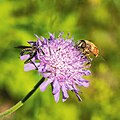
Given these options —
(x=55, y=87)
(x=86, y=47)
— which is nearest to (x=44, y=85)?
(x=55, y=87)

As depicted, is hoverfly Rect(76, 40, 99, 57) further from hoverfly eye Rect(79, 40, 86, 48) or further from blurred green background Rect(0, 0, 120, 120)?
blurred green background Rect(0, 0, 120, 120)

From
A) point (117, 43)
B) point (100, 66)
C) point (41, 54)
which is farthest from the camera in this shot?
point (117, 43)

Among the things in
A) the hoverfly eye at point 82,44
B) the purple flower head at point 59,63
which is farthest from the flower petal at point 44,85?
the hoverfly eye at point 82,44

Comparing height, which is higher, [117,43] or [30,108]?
[117,43]

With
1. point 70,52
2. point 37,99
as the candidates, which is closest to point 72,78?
point 70,52

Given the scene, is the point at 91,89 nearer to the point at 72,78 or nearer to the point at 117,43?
the point at 117,43

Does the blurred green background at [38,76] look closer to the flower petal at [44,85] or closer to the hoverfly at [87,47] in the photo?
the hoverfly at [87,47]

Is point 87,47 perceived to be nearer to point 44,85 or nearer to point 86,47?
point 86,47
